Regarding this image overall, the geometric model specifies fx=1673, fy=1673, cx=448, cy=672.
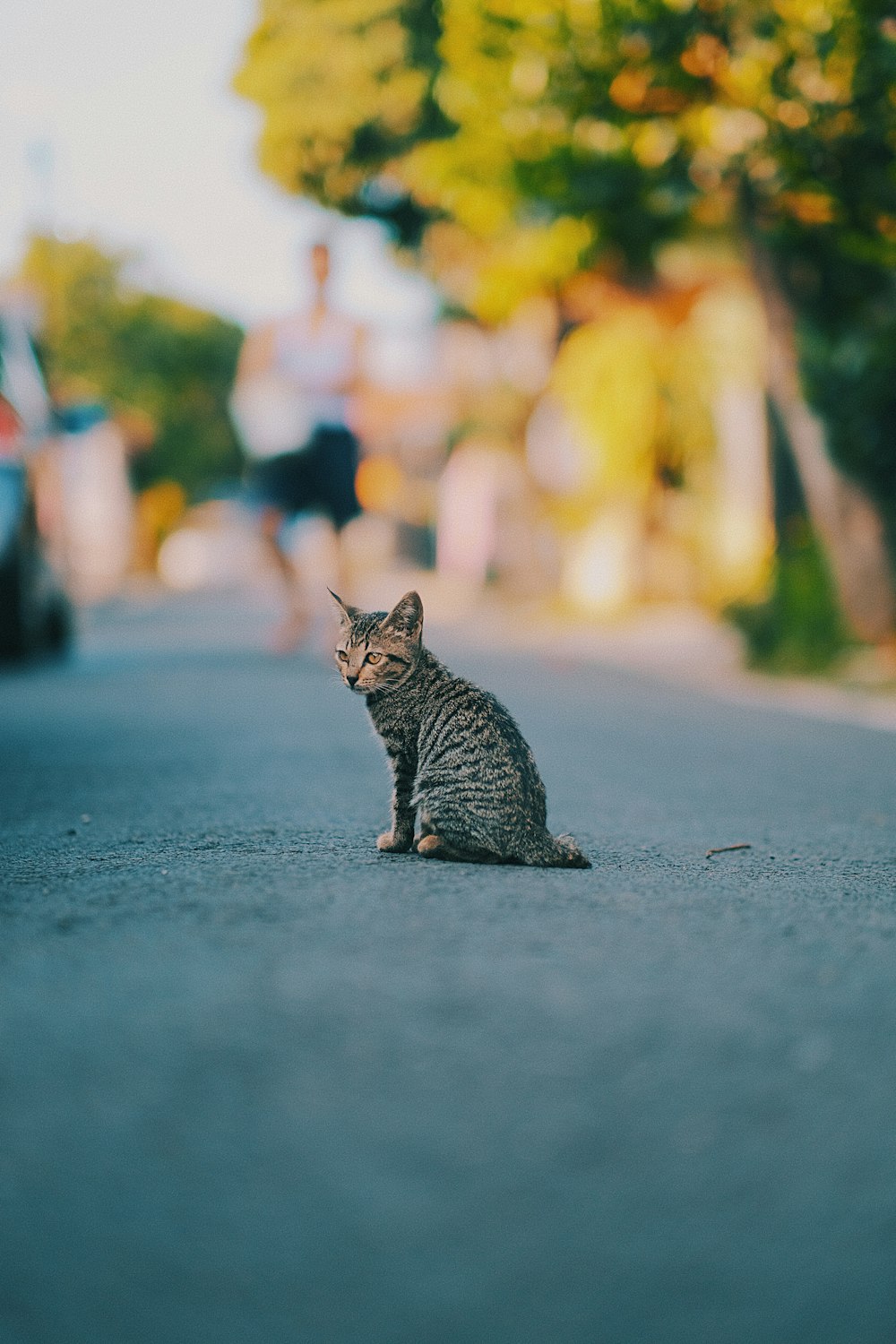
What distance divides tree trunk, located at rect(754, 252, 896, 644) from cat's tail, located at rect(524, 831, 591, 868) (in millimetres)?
7455

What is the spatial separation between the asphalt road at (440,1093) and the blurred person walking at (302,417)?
6.87 m

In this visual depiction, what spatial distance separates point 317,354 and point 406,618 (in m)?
6.97

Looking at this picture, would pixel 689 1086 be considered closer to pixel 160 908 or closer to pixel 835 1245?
pixel 835 1245

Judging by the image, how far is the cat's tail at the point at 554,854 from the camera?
13.8 ft

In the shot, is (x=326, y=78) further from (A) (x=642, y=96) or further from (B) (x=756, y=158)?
(B) (x=756, y=158)

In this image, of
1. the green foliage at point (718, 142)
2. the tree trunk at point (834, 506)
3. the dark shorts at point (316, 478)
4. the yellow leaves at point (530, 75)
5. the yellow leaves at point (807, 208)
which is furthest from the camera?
the dark shorts at point (316, 478)

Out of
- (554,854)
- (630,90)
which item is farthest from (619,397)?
(554,854)

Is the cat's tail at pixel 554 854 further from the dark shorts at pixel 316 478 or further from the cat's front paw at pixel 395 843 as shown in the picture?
the dark shorts at pixel 316 478

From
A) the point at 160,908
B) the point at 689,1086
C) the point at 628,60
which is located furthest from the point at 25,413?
the point at 689,1086

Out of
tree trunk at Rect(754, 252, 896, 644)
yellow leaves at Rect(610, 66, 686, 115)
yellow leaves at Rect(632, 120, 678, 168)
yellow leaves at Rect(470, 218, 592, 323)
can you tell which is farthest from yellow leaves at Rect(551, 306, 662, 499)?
yellow leaves at Rect(610, 66, 686, 115)

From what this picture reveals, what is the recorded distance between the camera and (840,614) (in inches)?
457

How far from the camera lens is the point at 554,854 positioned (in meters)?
4.23

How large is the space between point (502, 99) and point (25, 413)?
4077mm

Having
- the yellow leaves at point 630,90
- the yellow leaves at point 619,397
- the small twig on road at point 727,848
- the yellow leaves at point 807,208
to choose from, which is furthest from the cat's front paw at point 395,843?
the yellow leaves at point 619,397
